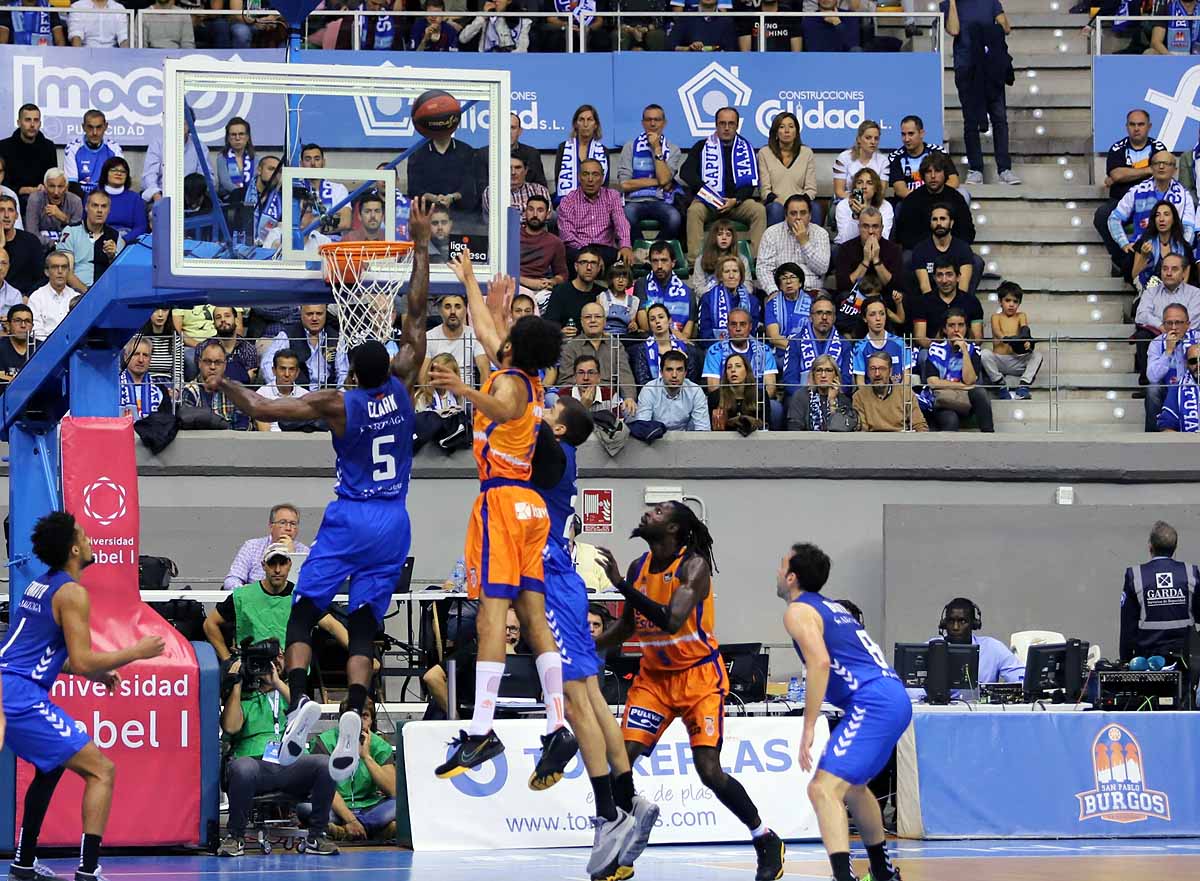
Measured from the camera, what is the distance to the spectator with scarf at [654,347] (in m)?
18.9

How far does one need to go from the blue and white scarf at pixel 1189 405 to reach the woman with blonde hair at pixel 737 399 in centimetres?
421

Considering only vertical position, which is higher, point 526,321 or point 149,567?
point 526,321

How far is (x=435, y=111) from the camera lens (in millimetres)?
11562

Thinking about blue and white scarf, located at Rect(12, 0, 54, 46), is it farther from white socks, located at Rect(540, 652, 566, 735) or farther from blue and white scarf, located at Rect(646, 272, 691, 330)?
white socks, located at Rect(540, 652, 566, 735)

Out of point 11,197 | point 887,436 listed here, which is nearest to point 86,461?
point 11,197

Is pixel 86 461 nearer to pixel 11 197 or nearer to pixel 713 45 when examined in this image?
pixel 11 197

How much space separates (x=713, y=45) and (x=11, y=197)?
7962 mm

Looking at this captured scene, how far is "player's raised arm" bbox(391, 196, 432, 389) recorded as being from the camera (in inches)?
434

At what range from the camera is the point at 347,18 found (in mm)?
21969

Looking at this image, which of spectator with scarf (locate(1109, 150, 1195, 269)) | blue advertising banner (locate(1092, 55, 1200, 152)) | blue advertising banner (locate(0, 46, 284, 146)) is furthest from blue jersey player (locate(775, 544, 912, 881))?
blue advertising banner (locate(1092, 55, 1200, 152))

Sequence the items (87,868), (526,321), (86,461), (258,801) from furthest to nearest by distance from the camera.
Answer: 1. (258,801)
2. (86,461)
3. (87,868)
4. (526,321)

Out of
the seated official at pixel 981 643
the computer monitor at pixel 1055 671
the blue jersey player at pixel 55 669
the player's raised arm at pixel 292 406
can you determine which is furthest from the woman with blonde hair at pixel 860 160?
the blue jersey player at pixel 55 669

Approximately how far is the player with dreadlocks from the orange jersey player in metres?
0.92

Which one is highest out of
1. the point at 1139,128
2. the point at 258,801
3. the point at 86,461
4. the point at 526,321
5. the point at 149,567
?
the point at 1139,128
